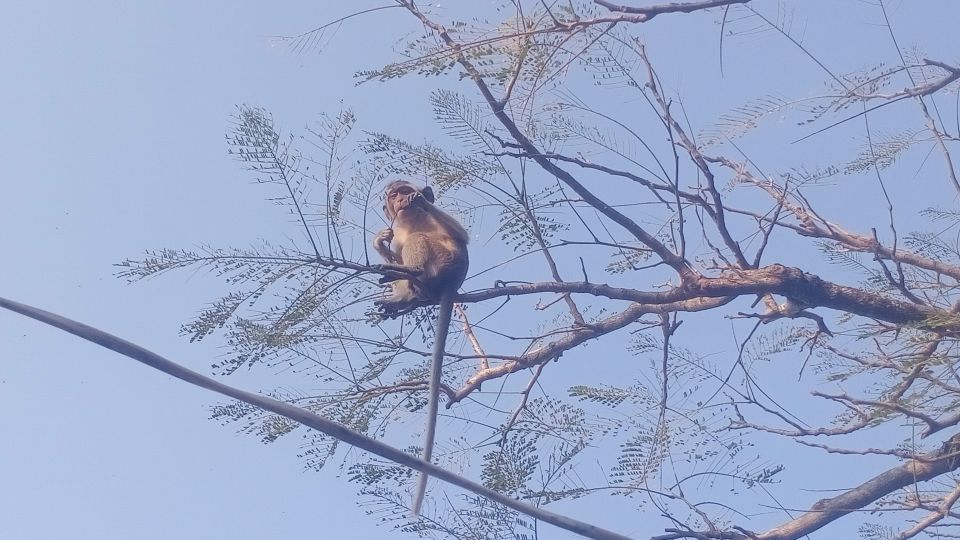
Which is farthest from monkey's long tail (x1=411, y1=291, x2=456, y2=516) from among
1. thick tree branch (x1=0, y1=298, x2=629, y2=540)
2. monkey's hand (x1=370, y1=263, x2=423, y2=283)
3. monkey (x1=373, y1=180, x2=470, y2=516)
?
thick tree branch (x1=0, y1=298, x2=629, y2=540)

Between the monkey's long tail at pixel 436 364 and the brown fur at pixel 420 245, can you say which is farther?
the brown fur at pixel 420 245

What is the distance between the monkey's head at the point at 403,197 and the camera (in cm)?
686

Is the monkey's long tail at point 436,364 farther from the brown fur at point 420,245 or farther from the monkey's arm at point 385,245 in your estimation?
the monkey's arm at point 385,245

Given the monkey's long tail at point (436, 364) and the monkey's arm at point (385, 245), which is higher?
the monkey's arm at point (385, 245)

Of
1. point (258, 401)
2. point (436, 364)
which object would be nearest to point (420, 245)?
point (436, 364)

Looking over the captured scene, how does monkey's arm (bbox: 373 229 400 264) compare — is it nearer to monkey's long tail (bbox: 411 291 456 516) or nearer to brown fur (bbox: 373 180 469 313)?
brown fur (bbox: 373 180 469 313)

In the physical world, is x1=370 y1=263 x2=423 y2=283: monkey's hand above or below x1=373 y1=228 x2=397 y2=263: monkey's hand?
below

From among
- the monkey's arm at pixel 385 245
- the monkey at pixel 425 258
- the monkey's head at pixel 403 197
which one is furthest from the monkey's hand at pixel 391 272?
the monkey's head at pixel 403 197

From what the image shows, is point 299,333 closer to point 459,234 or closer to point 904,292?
point 459,234

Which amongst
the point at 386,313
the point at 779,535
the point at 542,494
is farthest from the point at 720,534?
the point at 386,313

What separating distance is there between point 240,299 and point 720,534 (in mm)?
2871

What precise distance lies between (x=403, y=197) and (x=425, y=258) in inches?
33.1

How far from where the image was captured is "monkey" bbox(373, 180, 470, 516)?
17.6ft

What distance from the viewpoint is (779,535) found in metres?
5.18
